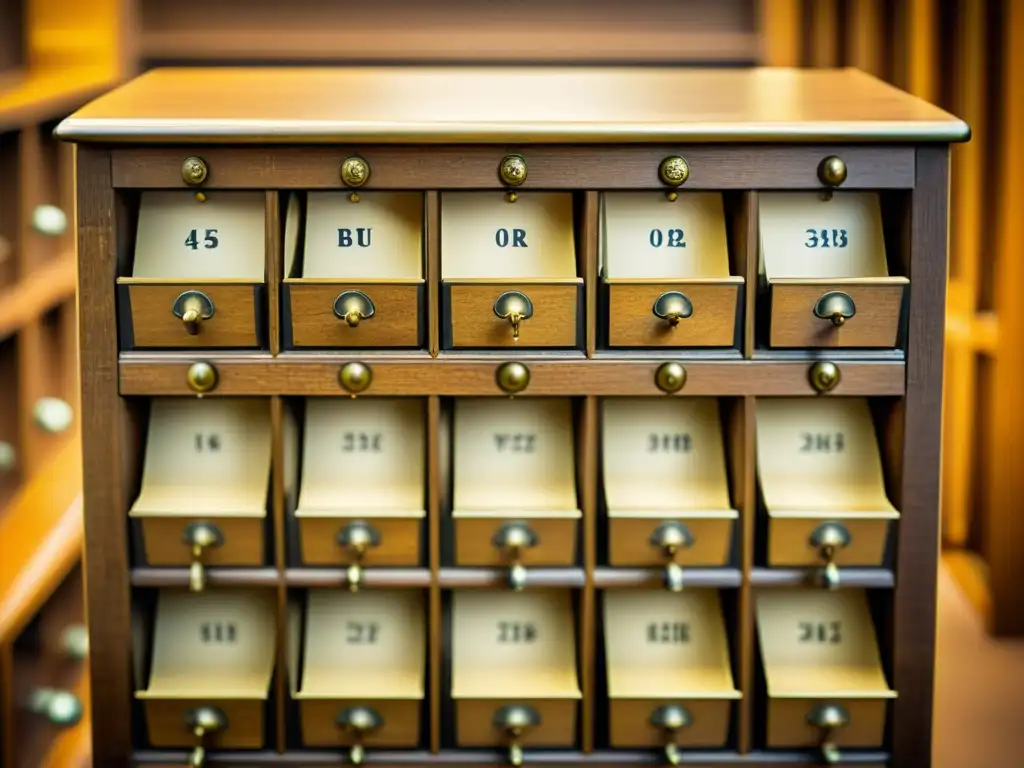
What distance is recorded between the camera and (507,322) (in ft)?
6.47

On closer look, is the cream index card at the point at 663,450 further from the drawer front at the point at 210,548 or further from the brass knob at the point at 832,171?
the drawer front at the point at 210,548

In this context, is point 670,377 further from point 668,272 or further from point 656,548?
point 656,548

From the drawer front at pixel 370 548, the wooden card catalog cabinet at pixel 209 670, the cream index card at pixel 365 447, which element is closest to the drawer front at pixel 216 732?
the wooden card catalog cabinet at pixel 209 670

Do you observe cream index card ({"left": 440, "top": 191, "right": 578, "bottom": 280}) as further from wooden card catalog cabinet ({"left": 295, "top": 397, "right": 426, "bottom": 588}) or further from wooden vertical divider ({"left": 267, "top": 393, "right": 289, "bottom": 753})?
wooden vertical divider ({"left": 267, "top": 393, "right": 289, "bottom": 753})

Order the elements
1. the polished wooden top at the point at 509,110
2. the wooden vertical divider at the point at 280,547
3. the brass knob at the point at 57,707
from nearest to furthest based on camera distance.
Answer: the polished wooden top at the point at 509,110 < the wooden vertical divider at the point at 280,547 < the brass knob at the point at 57,707

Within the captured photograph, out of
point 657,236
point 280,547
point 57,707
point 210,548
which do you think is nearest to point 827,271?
point 657,236

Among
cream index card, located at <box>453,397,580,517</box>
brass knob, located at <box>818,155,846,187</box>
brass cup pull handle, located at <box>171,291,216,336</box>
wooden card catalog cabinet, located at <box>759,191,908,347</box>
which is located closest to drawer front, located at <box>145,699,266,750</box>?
cream index card, located at <box>453,397,580,517</box>

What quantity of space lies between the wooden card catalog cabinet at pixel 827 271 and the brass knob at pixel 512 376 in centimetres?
39

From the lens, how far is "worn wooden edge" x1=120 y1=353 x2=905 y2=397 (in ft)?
6.47

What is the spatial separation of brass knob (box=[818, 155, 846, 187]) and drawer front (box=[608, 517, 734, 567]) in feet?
1.79

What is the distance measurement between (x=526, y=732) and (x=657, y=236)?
2.70 ft

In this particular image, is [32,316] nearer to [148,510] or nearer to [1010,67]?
[148,510]

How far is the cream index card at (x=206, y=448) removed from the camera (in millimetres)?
2059

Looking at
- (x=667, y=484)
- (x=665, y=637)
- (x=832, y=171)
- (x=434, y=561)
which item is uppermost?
(x=832, y=171)
